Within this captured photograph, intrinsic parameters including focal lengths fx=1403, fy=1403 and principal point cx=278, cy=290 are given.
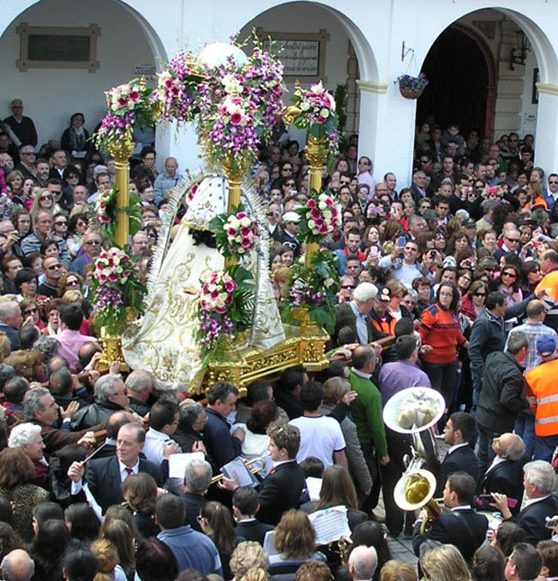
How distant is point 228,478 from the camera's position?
9.16 m

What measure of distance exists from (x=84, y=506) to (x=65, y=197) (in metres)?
10.0

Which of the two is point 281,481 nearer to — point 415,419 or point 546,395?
point 415,419

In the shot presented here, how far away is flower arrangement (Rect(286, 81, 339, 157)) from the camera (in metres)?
11.6

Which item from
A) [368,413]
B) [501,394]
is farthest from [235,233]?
[501,394]

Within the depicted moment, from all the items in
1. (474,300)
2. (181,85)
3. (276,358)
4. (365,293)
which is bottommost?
(276,358)

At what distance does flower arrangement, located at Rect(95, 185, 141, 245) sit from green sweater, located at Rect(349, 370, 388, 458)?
2369mm

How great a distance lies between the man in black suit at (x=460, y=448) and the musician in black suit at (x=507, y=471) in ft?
0.44

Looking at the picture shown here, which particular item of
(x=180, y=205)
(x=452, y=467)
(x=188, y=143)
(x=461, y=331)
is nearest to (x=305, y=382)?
(x=452, y=467)

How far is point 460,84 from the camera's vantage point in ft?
85.5

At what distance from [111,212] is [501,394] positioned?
11.8ft

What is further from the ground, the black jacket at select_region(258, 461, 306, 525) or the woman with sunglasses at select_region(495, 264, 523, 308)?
the woman with sunglasses at select_region(495, 264, 523, 308)

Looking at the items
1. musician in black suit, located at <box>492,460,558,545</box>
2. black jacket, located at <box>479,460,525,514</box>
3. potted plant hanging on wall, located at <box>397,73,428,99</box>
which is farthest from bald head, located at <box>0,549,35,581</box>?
potted plant hanging on wall, located at <box>397,73,428,99</box>

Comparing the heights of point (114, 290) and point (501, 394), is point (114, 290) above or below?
above

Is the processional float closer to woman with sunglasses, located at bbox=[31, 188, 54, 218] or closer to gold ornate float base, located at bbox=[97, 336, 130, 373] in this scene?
gold ornate float base, located at bbox=[97, 336, 130, 373]
